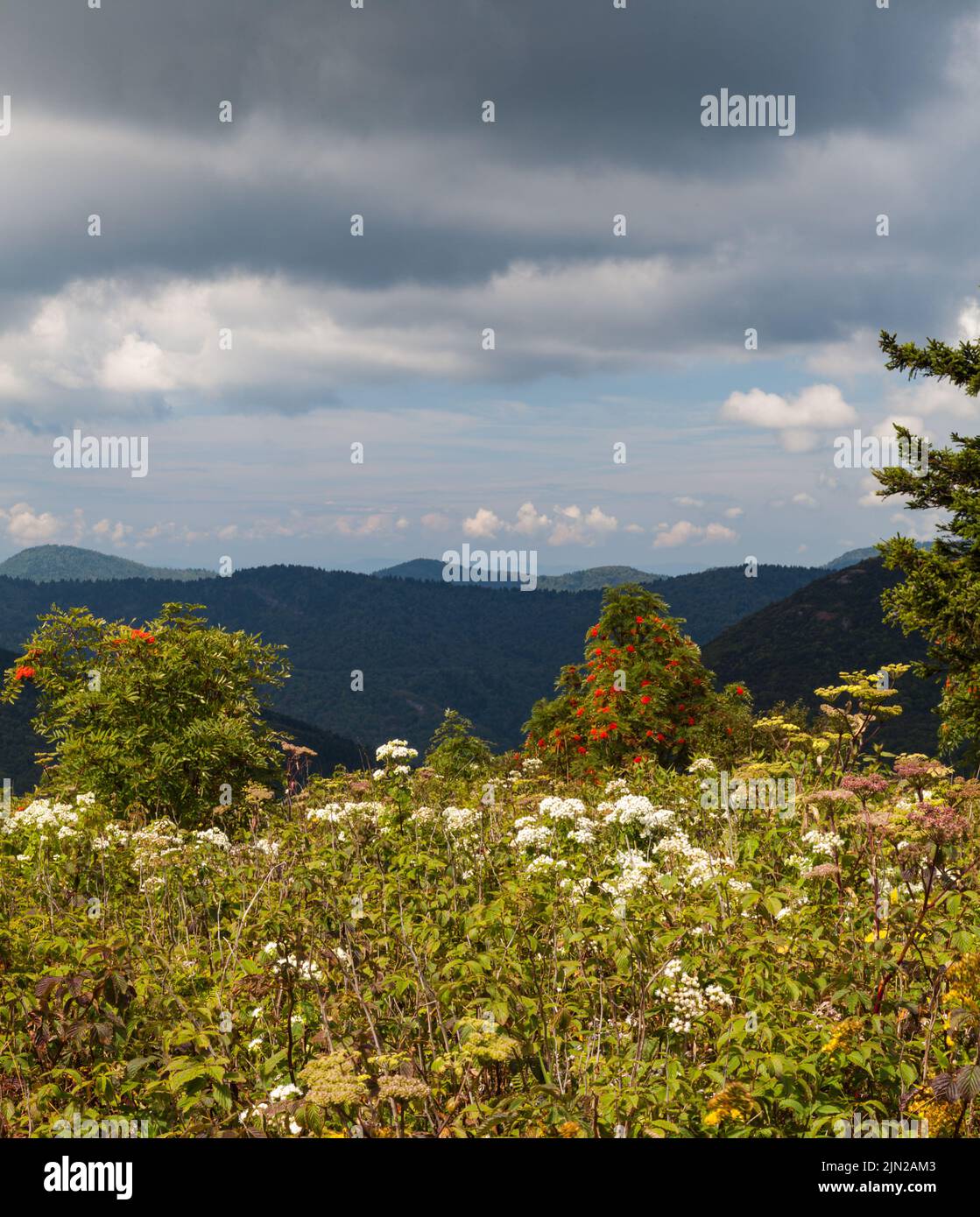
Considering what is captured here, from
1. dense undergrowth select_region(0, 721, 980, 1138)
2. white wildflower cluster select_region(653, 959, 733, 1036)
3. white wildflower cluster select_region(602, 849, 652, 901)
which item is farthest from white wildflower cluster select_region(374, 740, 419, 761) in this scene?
white wildflower cluster select_region(653, 959, 733, 1036)

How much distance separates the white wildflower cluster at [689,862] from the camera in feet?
15.1

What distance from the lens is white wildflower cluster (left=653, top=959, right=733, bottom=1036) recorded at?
3250mm

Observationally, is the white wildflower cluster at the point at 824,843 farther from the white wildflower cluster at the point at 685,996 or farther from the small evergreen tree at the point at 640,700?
the small evergreen tree at the point at 640,700

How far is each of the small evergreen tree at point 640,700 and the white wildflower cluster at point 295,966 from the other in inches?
402

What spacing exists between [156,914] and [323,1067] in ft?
10.1

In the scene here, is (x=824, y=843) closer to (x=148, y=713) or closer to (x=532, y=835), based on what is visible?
(x=532, y=835)

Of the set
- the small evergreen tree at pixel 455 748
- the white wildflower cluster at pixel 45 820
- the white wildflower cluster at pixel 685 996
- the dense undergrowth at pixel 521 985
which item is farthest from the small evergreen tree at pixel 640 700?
the white wildflower cluster at pixel 685 996

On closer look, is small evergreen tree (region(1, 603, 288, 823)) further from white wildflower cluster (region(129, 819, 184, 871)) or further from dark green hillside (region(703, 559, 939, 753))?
dark green hillside (region(703, 559, 939, 753))

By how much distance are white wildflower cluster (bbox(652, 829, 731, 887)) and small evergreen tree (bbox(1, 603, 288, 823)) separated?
623cm

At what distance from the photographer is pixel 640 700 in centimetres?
1415

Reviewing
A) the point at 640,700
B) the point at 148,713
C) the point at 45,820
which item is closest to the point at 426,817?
the point at 45,820

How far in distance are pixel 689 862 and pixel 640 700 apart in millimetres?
8987

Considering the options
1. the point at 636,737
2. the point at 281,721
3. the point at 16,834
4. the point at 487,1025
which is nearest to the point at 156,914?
the point at 16,834
